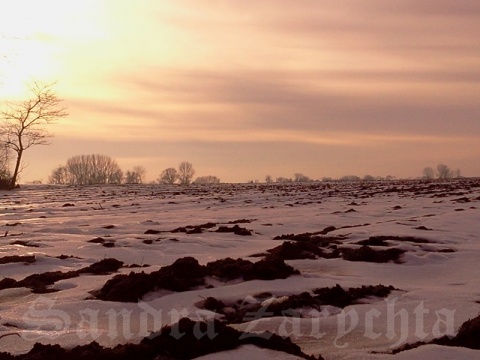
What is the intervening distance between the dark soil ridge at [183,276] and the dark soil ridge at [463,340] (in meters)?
2.35

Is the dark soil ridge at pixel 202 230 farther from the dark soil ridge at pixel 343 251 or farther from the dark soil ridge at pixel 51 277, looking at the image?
the dark soil ridge at pixel 51 277

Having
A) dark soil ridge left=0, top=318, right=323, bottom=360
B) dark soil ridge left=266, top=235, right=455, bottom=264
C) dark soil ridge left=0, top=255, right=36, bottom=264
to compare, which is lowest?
dark soil ridge left=0, top=318, right=323, bottom=360

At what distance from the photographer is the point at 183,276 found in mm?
5930

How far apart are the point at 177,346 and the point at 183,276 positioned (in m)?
2.09

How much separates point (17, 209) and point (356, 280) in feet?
51.8

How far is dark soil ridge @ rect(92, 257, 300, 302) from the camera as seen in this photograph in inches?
212

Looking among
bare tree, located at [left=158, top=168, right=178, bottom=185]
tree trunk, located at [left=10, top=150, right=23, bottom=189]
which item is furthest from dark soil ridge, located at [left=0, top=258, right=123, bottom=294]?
bare tree, located at [left=158, top=168, right=178, bottom=185]

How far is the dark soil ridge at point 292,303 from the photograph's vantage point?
4742 mm

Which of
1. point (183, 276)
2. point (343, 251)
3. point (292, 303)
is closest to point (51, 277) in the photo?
point (183, 276)

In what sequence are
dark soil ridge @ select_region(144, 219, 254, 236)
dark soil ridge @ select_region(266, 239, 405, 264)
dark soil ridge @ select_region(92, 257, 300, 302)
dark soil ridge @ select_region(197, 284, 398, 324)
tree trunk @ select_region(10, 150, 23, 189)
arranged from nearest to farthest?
dark soil ridge @ select_region(197, 284, 398, 324) → dark soil ridge @ select_region(92, 257, 300, 302) → dark soil ridge @ select_region(266, 239, 405, 264) → dark soil ridge @ select_region(144, 219, 254, 236) → tree trunk @ select_region(10, 150, 23, 189)

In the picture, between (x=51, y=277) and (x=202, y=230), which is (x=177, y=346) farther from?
(x=202, y=230)

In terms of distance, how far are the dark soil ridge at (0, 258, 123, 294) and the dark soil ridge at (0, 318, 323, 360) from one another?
2.07 metres

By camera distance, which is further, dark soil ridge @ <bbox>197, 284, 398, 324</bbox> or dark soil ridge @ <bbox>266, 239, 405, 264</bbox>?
dark soil ridge @ <bbox>266, 239, 405, 264</bbox>

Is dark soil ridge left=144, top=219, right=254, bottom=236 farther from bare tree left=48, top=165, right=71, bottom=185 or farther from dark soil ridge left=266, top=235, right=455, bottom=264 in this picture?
bare tree left=48, top=165, right=71, bottom=185
